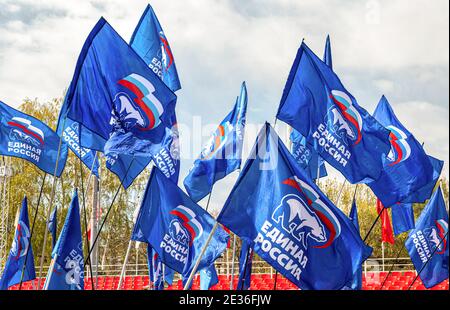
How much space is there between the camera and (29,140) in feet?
42.1

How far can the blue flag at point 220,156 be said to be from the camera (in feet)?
48.3

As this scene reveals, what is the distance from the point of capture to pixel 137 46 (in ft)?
46.1

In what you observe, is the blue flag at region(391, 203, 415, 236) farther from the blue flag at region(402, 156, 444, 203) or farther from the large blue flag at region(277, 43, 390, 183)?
the large blue flag at region(277, 43, 390, 183)

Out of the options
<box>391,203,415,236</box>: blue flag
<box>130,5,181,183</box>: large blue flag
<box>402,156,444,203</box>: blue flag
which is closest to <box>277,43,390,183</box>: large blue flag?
<box>402,156,444,203</box>: blue flag

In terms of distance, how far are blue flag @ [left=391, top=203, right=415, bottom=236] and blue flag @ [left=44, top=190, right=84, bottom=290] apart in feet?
29.9

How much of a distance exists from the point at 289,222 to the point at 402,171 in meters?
5.29

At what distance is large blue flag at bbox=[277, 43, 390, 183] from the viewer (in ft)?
33.7

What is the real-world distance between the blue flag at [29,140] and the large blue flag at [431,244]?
25.9 feet

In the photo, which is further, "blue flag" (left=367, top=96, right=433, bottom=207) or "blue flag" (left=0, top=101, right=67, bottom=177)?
"blue flag" (left=0, top=101, right=67, bottom=177)

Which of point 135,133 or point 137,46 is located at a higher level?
point 137,46

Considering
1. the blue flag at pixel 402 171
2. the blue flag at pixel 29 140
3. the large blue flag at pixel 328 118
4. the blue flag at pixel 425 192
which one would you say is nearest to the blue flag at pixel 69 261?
the blue flag at pixel 29 140

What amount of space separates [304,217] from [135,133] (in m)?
3.49

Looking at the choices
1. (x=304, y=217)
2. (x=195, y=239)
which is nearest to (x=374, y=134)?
(x=195, y=239)
